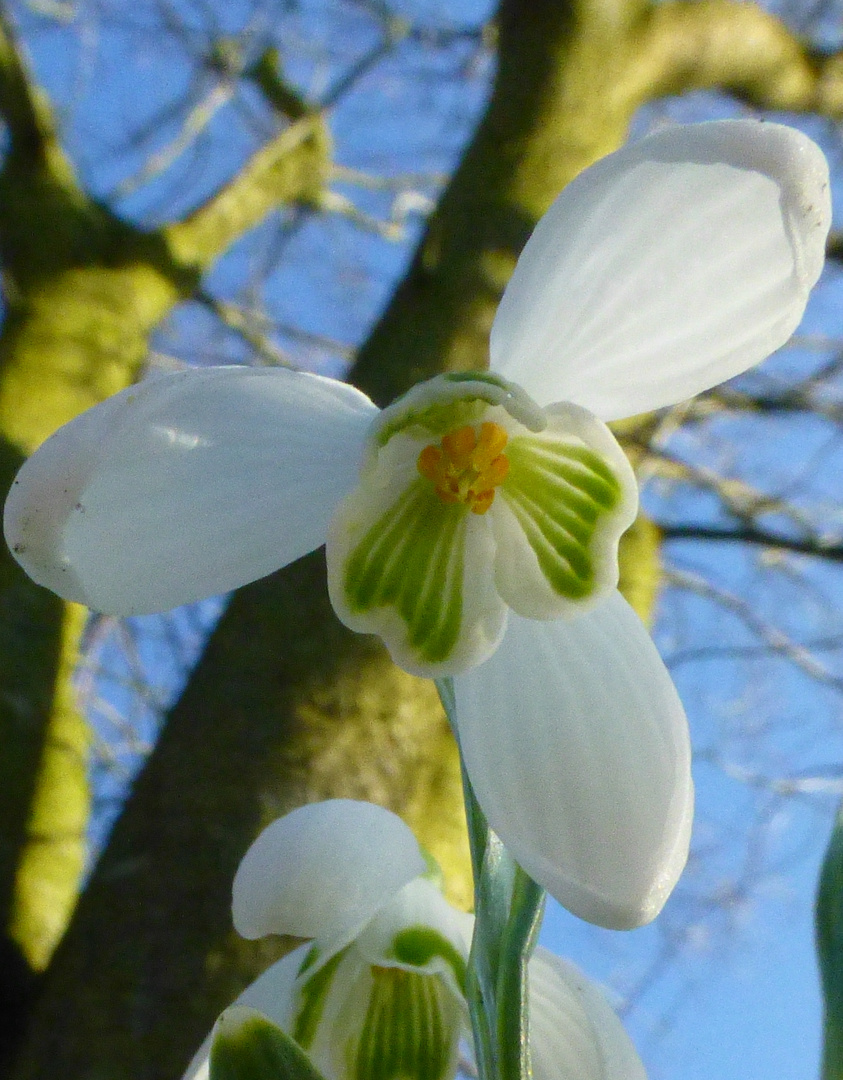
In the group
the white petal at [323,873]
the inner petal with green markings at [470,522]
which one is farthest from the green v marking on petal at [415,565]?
the white petal at [323,873]

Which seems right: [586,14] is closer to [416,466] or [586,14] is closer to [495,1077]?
[416,466]

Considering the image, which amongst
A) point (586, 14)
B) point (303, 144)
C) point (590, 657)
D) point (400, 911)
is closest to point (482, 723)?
point (590, 657)

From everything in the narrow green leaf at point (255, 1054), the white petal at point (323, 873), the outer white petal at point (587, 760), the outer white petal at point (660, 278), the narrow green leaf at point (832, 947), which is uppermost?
the outer white petal at point (660, 278)

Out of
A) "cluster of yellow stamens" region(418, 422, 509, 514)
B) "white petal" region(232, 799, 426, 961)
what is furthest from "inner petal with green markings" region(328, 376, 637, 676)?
"white petal" region(232, 799, 426, 961)

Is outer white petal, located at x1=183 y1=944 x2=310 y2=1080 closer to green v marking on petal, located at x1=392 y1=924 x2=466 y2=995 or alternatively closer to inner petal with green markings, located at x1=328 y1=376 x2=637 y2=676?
green v marking on petal, located at x1=392 y1=924 x2=466 y2=995

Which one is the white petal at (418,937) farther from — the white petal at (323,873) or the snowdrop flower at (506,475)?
the snowdrop flower at (506,475)

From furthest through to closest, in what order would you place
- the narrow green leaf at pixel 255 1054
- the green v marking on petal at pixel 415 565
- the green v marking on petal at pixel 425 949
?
the green v marking on petal at pixel 425 949
the green v marking on petal at pixel 415 565
the narrow green leaf at pixel 255 1054

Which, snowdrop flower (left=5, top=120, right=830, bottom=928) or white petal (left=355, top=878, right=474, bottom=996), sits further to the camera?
white petal (left=355, top=878, right=474, bottom=996)
